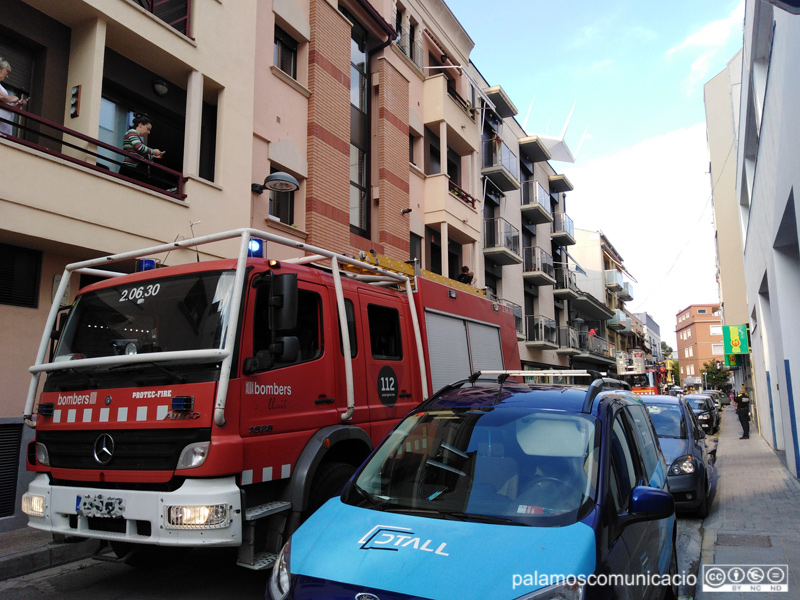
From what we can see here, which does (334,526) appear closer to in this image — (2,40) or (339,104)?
(2,40)

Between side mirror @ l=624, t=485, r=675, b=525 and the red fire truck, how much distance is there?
2.47m

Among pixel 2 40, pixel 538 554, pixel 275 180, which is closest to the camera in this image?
pixel 538 554

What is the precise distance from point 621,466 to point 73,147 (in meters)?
7.69

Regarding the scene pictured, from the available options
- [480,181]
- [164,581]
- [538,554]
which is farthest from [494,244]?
[538,554]

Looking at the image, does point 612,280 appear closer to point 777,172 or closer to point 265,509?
point 777,172

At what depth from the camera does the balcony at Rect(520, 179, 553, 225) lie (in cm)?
2911

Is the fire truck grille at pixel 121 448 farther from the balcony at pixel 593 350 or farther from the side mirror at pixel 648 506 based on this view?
the balcony at pixel 593 350

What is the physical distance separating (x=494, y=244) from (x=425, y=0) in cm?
947

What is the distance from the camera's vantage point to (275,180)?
974 cm

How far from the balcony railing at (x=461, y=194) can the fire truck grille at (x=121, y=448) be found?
621 inches

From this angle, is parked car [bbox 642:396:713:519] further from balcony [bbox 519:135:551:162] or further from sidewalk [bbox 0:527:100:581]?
balcony [bbox 519:135:551:162]

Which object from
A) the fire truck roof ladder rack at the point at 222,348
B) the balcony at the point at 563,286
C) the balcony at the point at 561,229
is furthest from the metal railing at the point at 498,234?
the fire truck roof ladder rack at the point at 222,348

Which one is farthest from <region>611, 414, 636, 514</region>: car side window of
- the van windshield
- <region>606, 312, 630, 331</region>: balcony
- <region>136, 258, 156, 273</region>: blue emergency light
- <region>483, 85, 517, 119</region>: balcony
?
<region>606, 312, 630, 331</region>: balcony

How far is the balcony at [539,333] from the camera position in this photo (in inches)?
1081
